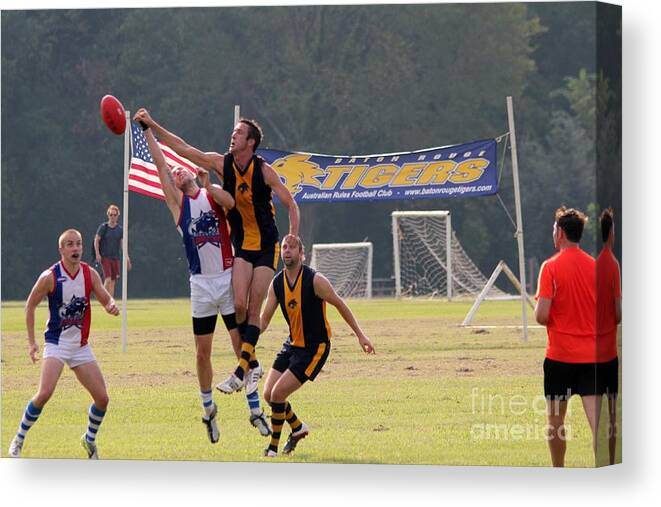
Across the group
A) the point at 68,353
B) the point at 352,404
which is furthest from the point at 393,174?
the point at 68,353

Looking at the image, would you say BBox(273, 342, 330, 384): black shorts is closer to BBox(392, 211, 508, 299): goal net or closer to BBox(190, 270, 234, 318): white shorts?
BBox(190, 270, 234, 318): white shorts

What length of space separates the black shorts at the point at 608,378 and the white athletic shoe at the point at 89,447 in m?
4.29

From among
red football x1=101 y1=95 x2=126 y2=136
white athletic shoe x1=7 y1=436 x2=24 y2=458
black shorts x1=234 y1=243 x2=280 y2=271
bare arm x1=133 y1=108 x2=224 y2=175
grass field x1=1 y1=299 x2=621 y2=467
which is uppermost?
red football x1=101 y1=95 x2=126 y2=136

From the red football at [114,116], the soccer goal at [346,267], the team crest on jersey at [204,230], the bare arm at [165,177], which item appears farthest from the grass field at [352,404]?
the soccer goal at [346,267]

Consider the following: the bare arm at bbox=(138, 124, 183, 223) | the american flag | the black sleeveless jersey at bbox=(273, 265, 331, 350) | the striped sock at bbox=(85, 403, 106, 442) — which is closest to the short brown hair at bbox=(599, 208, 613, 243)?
the black sleeveless jersey at bbox=(273, 265, 331, 350)

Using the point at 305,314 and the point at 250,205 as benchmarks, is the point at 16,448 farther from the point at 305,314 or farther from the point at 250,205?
the point at 250,205

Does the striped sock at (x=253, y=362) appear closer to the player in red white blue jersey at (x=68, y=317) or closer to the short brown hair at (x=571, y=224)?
the player in red white blue jersey at (x=68, y=317)

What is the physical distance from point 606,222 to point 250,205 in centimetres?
317

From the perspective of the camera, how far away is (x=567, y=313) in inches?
463

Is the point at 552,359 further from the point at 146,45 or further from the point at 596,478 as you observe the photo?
the point at 146,45

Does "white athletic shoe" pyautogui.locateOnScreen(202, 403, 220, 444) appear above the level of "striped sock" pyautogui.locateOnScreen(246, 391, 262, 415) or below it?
below

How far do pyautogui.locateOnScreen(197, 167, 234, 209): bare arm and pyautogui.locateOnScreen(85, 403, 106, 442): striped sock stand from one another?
1981 mm

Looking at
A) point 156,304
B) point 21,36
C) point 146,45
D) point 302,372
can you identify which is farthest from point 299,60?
point 302,372

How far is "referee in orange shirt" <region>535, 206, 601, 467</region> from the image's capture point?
461 inches
